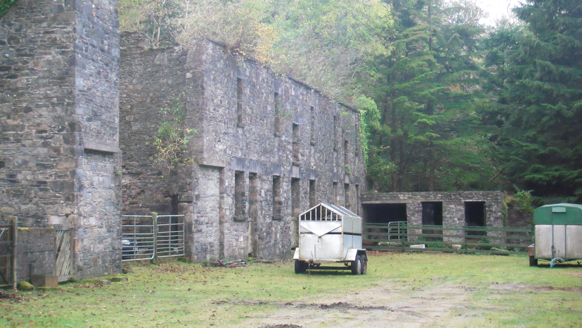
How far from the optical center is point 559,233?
21.5 m

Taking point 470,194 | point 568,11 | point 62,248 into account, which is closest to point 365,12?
point 568,11

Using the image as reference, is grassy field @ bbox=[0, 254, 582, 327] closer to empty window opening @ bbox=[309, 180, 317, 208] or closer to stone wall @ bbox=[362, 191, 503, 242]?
empty window opening @ bbox=[309, 180, 317, 208]

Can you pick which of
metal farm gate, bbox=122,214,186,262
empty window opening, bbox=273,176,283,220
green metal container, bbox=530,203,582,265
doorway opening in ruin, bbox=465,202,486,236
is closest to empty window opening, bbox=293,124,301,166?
empty window opening, bbox=273,176,283,220

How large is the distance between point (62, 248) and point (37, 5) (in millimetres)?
5770

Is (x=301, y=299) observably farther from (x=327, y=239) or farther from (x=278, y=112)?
(x=278, y=112)

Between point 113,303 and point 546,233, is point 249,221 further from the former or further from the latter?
point 113,303

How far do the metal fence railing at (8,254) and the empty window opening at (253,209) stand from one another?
12236 mm

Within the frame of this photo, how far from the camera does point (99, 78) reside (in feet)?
54.7

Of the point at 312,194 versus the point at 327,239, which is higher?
the point at 312,194

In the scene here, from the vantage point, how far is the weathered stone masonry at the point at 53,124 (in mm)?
15430

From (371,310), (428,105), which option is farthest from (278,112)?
(428,105)

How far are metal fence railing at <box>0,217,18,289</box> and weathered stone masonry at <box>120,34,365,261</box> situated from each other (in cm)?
787

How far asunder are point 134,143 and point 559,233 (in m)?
13.8

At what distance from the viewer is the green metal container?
2141 cm
